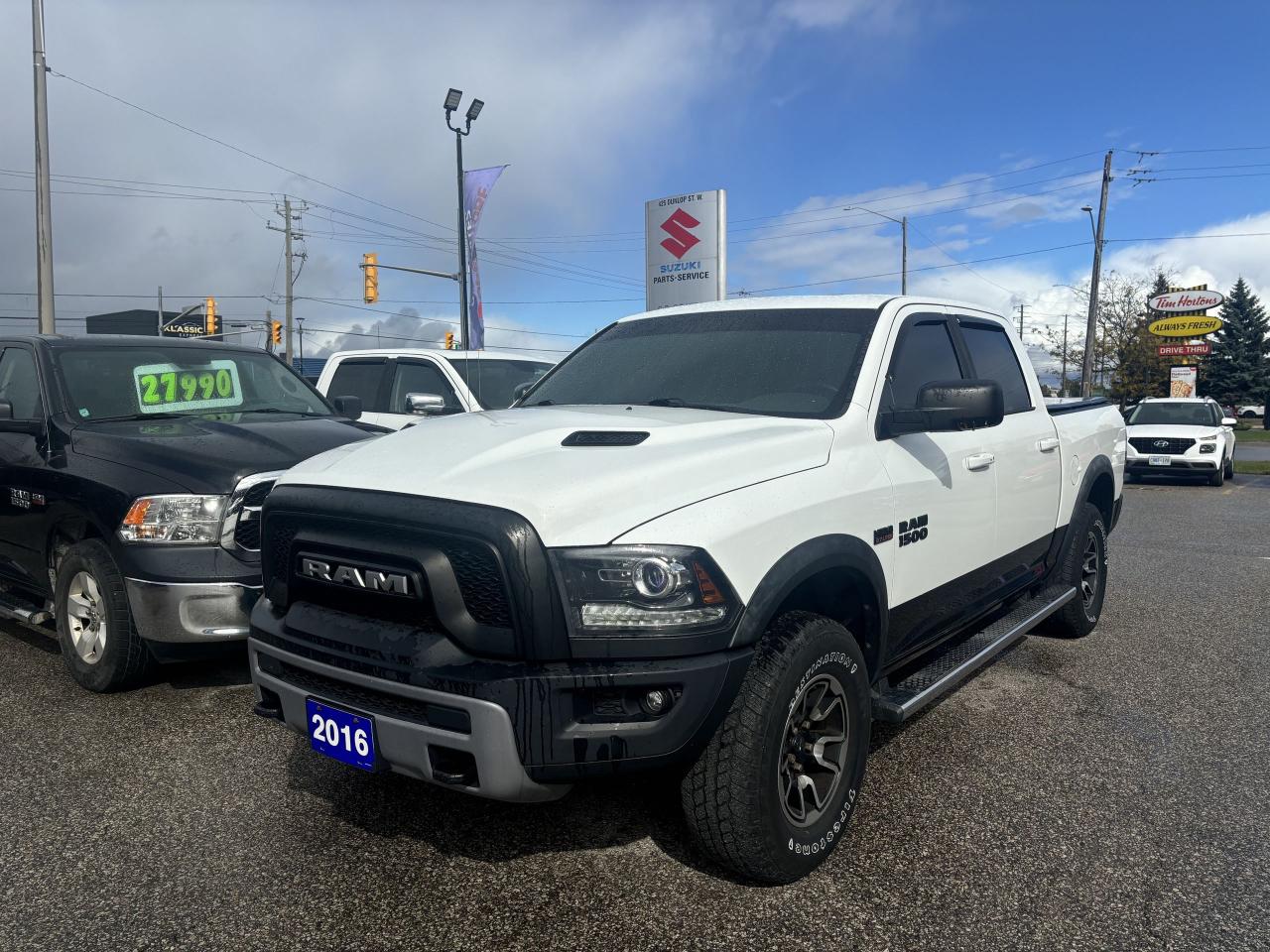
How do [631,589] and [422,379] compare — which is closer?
[631,589]

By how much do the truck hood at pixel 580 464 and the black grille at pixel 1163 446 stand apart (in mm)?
16252

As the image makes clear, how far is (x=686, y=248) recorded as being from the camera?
18.3 metres

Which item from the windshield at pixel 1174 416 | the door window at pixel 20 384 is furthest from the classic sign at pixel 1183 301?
the door window at pixel 20 384

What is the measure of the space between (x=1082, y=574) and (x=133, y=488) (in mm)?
5177

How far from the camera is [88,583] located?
4691 millimetres

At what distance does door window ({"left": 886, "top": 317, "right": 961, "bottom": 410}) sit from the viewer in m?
3.83

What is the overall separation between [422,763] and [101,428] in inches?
132

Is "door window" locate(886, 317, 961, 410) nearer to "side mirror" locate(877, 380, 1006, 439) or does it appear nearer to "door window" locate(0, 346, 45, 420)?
"side mirror" locate(877, 380, 1006, 439)

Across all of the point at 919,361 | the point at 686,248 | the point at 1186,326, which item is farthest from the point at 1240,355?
the point at 919,361

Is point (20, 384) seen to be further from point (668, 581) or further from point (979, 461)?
point (979, 461)

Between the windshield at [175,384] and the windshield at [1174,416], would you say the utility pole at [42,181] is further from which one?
the windshield at [1174,416]

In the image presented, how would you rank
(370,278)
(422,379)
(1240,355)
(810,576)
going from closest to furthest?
(810,576) < (422,379) < (370,278) < (1240,355)

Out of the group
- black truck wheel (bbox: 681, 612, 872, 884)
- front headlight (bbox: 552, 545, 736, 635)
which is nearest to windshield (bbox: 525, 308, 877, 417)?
black truck wheel (bbox: 681, 612, 872, 884)

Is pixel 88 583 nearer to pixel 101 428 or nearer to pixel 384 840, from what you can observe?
pixel 101 428
